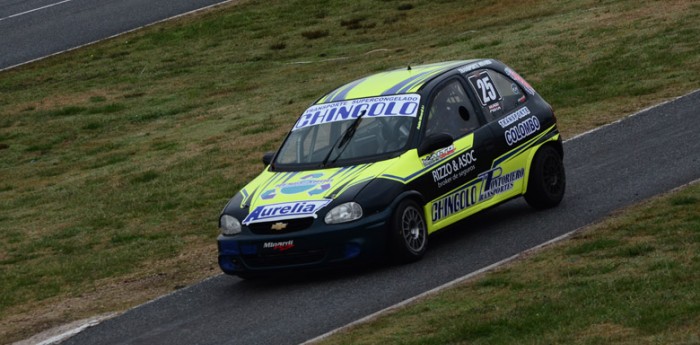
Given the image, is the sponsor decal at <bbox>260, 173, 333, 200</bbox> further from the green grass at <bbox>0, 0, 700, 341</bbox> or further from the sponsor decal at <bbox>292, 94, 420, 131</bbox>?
the green grass at <bbox>0, 0, 700, 341</bbox>

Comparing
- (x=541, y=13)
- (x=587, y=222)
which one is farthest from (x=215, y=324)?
(x=541, y=13)

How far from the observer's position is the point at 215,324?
36.1 ft

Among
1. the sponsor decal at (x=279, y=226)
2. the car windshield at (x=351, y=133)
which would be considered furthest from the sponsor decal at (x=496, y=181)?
the sponsor decal at (x=279, y=226)

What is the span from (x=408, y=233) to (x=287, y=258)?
1101 millimetres

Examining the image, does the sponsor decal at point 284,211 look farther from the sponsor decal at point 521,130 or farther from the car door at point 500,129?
the sponsor decal at point 521,130

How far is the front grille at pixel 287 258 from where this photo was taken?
11.6 metres

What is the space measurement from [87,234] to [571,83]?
853cm

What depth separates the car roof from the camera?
43.2 feet

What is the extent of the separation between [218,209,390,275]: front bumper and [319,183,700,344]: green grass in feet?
3.70

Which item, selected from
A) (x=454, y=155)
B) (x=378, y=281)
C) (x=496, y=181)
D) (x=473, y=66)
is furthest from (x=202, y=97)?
(x=378, y=281)

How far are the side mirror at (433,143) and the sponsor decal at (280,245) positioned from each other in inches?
60.7

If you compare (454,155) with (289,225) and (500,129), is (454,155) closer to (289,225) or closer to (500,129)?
(500,129)

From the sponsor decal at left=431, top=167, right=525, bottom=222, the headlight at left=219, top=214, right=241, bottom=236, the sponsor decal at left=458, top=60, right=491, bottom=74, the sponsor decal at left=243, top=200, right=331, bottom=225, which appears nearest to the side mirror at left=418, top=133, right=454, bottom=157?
the sponsor decal at left=431, top=167, right=525, bottom=222

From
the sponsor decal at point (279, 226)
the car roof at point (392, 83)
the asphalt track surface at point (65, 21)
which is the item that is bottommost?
the asphalt track surface at point (65, 21)
